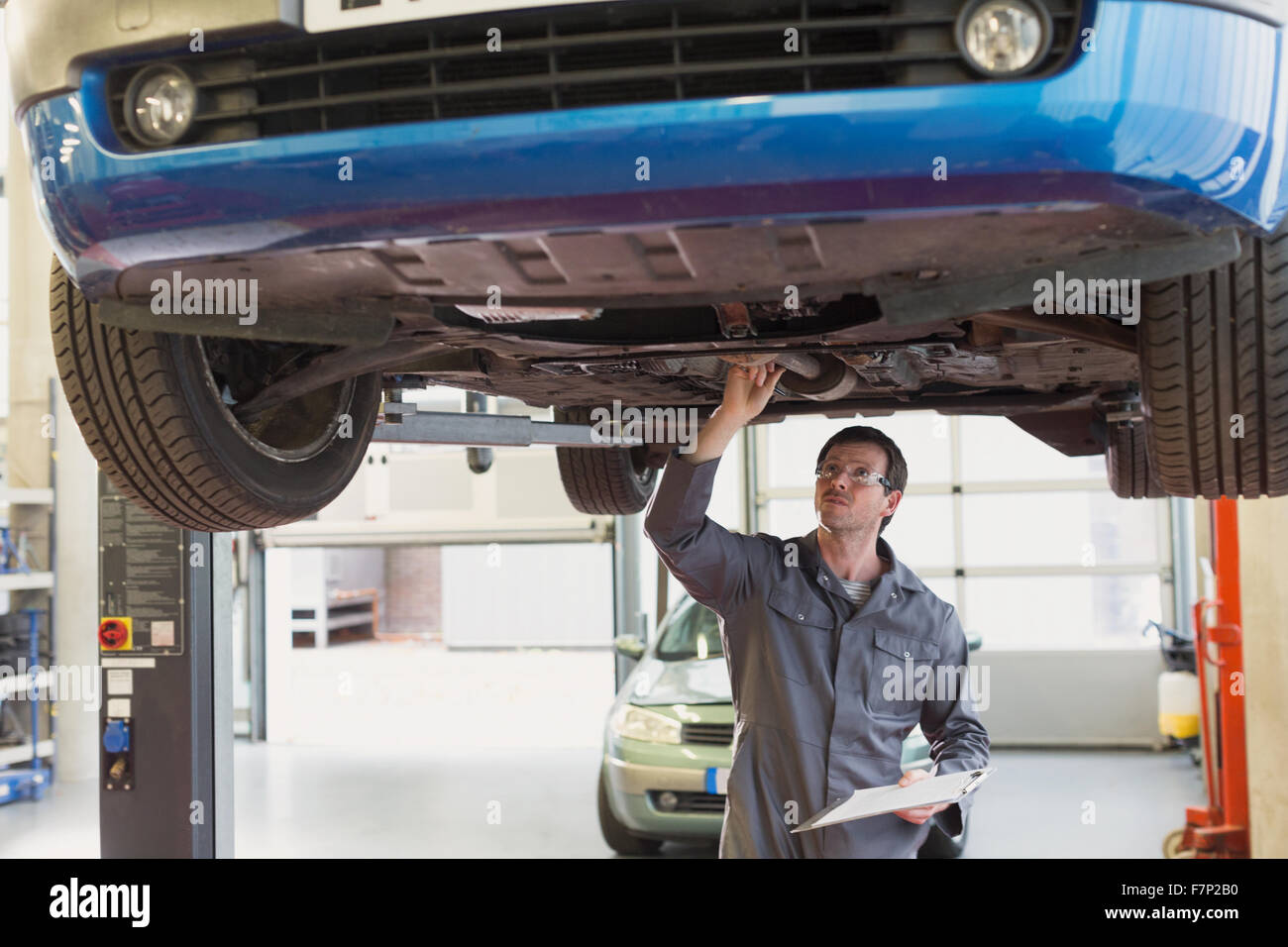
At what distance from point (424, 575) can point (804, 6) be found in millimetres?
17190

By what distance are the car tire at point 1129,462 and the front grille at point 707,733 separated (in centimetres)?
229

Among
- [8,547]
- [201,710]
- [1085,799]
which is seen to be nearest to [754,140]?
[201,710]

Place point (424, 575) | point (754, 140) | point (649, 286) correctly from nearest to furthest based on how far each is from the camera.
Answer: point (754, 140) → point (649, 286) → point (424, 575)

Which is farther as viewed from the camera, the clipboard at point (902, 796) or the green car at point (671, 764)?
the green car at point (671, 764)

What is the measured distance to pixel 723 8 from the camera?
1187 mm

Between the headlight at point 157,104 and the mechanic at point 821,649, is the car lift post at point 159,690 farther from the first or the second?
the headlight at point 157,104

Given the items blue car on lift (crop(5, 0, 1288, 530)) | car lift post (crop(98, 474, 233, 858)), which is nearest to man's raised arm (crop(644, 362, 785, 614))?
blue car on lift (crop(5, 0, 1288, 530))

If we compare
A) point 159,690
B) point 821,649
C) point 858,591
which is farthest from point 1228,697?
point 159,690

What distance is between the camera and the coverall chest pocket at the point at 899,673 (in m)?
2.31

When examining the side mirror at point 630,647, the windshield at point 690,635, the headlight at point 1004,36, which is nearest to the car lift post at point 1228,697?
the windshield at point 690,635

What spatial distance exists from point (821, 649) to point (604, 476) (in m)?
1.76

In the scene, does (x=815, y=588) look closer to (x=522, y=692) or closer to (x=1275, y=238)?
(x=1275, y=238)

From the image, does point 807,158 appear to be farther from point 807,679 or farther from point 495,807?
point 495,807
